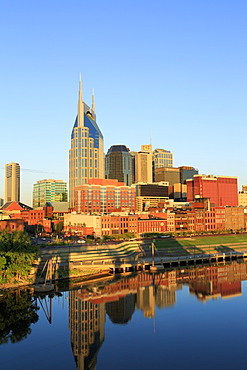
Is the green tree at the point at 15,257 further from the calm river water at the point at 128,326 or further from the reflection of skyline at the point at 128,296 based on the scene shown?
the reflection of skyline at the point at 128,296

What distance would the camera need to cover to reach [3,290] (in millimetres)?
91125

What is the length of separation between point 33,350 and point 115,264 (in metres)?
60.7

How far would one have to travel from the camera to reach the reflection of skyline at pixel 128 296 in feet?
218

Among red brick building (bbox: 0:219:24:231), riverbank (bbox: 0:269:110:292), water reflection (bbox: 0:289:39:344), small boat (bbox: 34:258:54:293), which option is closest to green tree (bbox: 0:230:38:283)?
riverbank (bbox: 0:269:110:292)

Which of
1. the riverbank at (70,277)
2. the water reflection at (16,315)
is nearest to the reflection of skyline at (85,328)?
the water reflection at (16,315)

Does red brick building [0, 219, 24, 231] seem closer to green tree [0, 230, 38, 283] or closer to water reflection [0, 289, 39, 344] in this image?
green tree [0, 230, 38, 283]

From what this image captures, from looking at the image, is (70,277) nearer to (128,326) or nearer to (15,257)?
(15,257)

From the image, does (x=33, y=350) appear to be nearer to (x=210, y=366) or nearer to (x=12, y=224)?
(x=210, y=366)

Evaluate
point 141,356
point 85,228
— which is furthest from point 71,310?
point 85,228

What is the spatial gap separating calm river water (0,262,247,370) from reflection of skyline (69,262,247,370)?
197mm

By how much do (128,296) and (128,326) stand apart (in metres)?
19.2

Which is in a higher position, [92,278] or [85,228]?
[85,228]

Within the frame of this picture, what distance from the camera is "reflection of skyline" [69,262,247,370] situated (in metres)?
66.4

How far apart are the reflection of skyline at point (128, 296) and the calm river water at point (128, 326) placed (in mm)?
197
